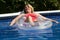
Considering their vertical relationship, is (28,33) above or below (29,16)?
below

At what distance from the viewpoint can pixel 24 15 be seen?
24.9 feet

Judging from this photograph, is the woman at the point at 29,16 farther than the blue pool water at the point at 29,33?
Yes

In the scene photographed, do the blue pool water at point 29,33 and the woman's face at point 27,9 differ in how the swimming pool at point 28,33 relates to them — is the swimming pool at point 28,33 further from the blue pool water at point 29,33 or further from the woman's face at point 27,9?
the woman's face at point 27,9

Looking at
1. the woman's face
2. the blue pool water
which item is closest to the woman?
the woman's face

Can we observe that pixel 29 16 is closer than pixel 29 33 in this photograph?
No

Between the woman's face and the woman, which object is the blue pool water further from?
the woman's face

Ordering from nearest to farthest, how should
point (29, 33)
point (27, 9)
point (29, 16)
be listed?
point (29, 33)
point (27, 9)
point (29, 16)

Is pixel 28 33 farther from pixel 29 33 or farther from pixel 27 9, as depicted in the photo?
pixel 27 9

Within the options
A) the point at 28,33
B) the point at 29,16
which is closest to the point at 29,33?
the point at 28,33

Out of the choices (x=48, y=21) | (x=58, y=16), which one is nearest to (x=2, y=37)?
(x=48, y=21)

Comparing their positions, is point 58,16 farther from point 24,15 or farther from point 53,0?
point 24,15

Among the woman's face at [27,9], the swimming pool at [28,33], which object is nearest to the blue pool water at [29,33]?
the swimming pool at [28,33]

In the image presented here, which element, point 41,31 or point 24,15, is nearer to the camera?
point 41,31

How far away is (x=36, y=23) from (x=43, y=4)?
8.67 ft
